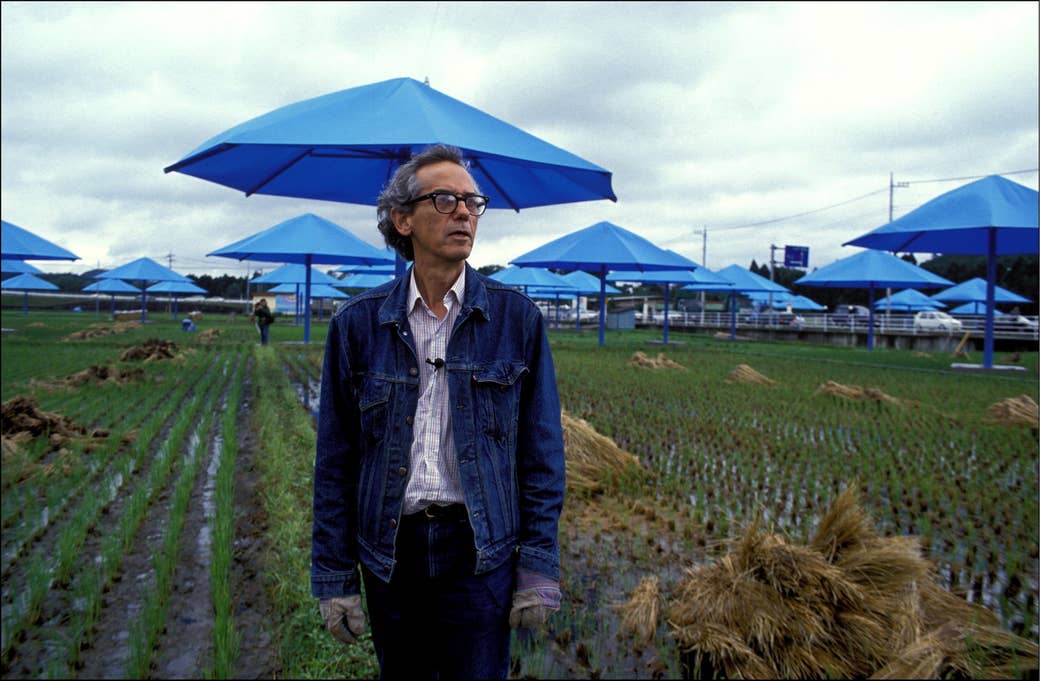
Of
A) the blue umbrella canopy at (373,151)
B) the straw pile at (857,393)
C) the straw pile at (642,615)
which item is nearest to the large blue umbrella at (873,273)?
the straw pile at (857,393)

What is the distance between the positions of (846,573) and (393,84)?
4634 millimetres

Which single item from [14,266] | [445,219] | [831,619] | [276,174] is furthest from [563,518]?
[14,266]

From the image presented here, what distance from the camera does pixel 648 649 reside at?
3.02m

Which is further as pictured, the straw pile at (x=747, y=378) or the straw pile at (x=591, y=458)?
the straw pile at (x=747, y=378)

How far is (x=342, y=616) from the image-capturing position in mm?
1740

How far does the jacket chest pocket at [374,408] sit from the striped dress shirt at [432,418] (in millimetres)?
79

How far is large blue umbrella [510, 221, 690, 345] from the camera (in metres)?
17.3

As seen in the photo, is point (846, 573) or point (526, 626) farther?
point (846, 573)

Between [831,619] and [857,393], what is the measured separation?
7.95 m

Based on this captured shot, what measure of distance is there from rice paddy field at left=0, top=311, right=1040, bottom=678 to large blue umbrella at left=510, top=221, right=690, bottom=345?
721 centimetres

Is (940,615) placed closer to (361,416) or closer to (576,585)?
(576,585)

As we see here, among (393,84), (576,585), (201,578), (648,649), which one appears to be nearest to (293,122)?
(393,84)

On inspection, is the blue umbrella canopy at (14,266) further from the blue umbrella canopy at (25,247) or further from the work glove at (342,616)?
the work glove at (342,616)

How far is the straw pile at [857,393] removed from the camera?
986 cm
